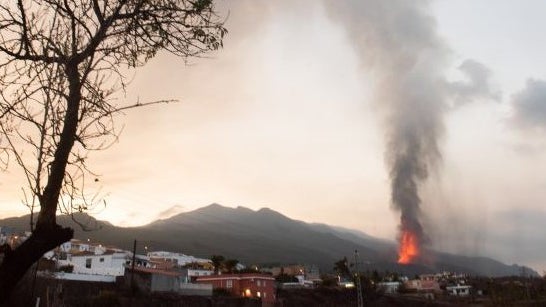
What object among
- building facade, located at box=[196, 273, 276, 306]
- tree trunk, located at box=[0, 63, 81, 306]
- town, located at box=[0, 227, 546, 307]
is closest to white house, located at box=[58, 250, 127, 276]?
town, located at box=[0, 227, 546, 307]

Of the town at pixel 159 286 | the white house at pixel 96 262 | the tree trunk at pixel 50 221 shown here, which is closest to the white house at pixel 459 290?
the town at pixel 159 286

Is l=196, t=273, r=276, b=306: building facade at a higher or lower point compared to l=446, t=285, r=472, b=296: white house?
higher

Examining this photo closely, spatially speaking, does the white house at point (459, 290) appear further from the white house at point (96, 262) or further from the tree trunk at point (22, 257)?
the tree trunk at point (22, 257)

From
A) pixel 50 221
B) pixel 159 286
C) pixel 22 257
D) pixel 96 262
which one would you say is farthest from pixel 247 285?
pixel 22 257

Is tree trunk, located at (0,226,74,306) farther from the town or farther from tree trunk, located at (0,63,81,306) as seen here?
the town

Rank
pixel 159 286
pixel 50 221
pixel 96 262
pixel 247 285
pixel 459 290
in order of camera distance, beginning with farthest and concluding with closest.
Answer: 1. pixel 459 290
2. pixel 247 285
3. pixel 96 262
4. pixel 159 286
5. pixel 50 221

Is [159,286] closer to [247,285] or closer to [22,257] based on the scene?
[247,285]

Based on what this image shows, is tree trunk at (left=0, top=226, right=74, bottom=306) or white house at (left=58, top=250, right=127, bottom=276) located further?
white house at (left=58, top=250, right=127, bottom=276)

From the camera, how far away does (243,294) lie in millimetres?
65938

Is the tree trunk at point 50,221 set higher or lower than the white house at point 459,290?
higher

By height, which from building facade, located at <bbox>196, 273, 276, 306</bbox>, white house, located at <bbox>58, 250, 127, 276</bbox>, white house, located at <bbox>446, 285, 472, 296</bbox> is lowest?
white house, located at <bbox>446, 285, 472, 296</bbox>

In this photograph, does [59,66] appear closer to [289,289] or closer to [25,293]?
[25,293]

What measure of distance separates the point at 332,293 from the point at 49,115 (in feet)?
253

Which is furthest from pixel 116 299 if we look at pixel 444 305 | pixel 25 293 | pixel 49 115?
pixel 444 305
